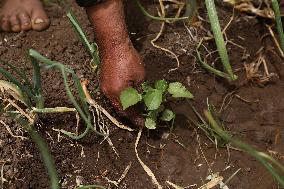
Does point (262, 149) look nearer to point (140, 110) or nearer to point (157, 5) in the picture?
point (140, 110)

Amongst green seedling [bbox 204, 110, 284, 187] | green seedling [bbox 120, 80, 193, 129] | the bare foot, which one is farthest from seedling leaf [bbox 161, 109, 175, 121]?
the bare foot

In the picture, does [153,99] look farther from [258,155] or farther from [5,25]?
[5,25]

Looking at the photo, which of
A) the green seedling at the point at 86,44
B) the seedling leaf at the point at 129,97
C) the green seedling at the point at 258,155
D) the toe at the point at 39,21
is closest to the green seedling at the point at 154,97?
the seedling leaf at the point at 129,97

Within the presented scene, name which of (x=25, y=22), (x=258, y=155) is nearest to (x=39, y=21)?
(x=25, y=22)

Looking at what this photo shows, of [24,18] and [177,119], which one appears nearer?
[177,119]

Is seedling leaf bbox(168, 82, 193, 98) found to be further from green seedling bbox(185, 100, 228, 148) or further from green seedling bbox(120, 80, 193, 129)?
green seedling bbox(185, 100, 228, 148)
